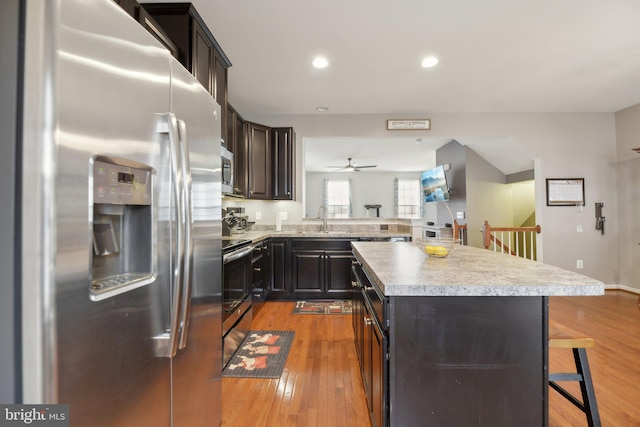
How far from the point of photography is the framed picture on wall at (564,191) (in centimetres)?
422

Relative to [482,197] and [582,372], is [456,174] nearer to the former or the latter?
[482,197]

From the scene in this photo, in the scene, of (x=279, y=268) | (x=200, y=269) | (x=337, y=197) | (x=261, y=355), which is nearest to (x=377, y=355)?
(x=200, y=269)

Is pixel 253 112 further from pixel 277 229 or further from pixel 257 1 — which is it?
pixel 257 1

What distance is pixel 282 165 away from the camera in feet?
13.4

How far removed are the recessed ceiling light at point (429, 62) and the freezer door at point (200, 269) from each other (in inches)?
91.6

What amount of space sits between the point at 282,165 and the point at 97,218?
3.39 m

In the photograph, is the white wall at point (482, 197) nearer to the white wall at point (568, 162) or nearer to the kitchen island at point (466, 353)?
the white wall at point (568, 162)

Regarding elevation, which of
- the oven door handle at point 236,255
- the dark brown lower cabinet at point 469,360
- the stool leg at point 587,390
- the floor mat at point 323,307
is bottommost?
the floor mat at point 323,307

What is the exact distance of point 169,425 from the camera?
0.97 meters

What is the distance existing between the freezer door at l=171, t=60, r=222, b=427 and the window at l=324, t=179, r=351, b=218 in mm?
8709

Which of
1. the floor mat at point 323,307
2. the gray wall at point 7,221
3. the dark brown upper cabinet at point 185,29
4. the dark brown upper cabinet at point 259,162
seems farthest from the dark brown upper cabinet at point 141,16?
the floor mat at point 323,307

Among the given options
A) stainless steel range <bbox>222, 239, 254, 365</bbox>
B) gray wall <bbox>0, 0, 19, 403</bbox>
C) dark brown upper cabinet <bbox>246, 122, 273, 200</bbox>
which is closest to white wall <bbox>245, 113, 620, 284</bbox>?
dark brown upper cabinet <bbox>246, 122, 273, 200</bbox>

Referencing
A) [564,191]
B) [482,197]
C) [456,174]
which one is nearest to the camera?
[564,191]

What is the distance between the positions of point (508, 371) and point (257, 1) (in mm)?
2594
